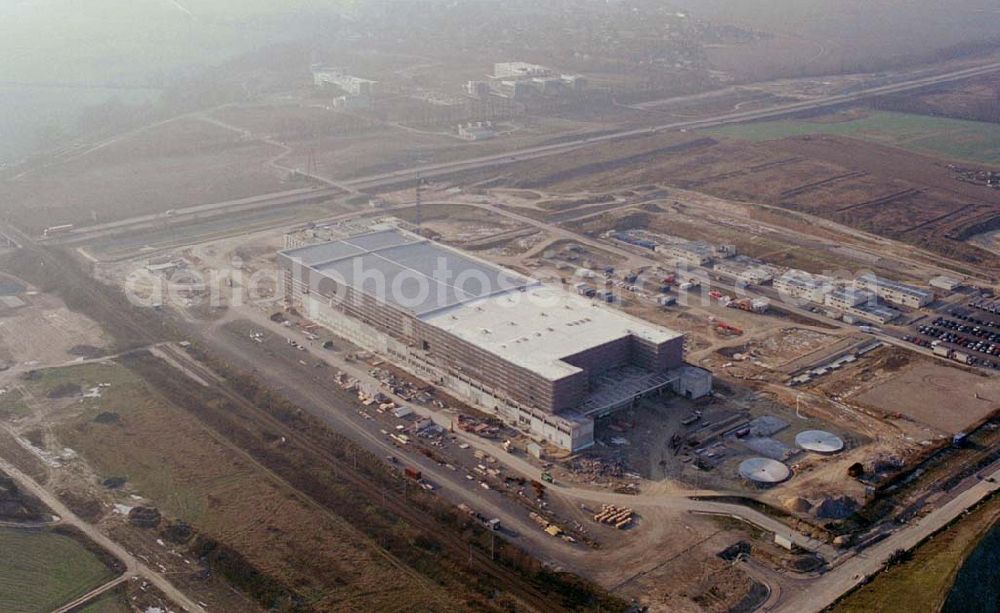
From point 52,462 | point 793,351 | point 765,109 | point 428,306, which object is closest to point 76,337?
point 52,462

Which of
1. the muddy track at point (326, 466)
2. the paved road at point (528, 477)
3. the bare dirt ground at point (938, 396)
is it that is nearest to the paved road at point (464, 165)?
the muddy track at point (326, 466)

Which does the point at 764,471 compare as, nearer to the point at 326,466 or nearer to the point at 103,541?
the point at 326,466

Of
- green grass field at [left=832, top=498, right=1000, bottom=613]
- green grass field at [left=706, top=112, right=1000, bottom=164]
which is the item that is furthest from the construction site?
green grass field at [left=706, top=112, right=1000, bottom=164]

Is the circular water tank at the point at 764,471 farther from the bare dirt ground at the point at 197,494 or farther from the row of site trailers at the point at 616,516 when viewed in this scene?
the bare dirt ground at the point at 197,494

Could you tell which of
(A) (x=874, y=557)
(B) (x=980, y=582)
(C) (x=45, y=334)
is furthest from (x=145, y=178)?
(B) (x=980, y=582)

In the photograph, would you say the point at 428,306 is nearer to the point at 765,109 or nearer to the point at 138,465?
the point at 138,465

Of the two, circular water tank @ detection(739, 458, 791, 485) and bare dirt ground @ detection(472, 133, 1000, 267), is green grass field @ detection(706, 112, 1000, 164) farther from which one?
circular water tank @ detection(739, 458, 791, 485)
